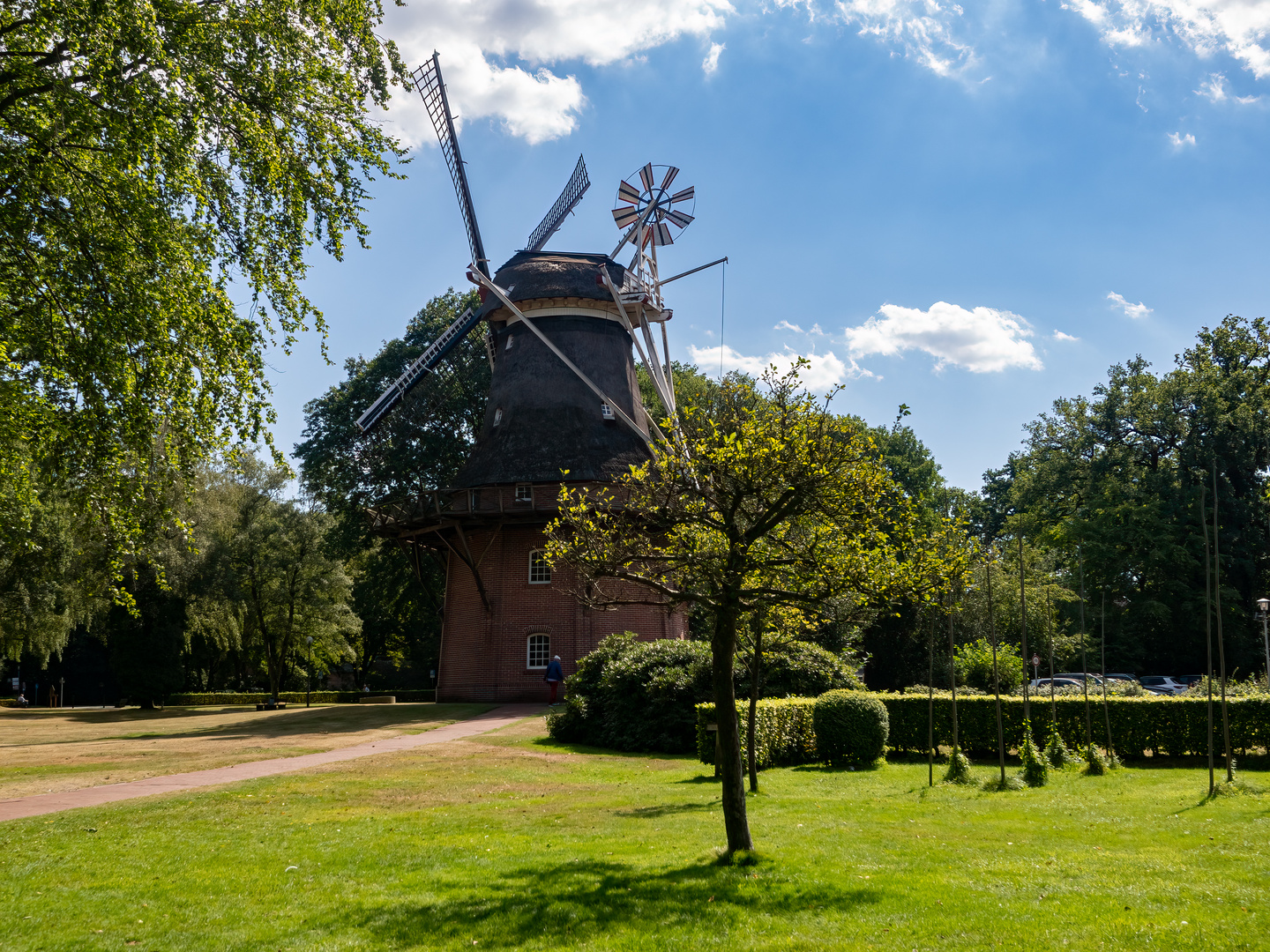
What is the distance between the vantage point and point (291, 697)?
43.8 meters

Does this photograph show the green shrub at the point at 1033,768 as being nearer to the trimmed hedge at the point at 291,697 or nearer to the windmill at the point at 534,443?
the windmill at the point at 534,443

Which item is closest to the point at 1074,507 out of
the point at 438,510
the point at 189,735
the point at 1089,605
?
the point at 1089,605

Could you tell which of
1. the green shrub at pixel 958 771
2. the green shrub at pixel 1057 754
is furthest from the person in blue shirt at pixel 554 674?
the green shrub at pixel 958 771

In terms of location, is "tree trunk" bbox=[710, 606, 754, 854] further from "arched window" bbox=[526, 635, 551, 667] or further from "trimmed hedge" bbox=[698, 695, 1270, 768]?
"arched window" bbox=[526, 635, 551, 667]

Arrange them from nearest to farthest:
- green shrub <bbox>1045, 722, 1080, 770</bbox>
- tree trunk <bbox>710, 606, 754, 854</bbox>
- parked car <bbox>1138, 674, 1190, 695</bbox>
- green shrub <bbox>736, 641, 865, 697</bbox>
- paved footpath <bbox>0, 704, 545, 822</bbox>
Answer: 1. tree trunk <bbox>710, 606, 754, 854</bbox>
2. paved footpath <bbox>0, 704, 545, 822</bbox>
3. green shrub <bbox>1045, 722, 1080, 770</bbox>
4. green shrub <bbox>736, 641, 865, 697</bbox>
5. parked car <bbox>1138, 674, 1190, 695</bbox>

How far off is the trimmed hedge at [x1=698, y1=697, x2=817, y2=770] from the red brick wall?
38.0 feet

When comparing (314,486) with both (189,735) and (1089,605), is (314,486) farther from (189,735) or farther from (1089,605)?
(1089,605)

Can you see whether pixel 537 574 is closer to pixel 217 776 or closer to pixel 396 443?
pixel 396 443

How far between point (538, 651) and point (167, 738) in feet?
38.3

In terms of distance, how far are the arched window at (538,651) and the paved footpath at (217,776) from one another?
677cm

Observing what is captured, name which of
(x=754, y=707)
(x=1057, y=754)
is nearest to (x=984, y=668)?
(x=1057, y=754)

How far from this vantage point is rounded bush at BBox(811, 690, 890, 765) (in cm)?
1714

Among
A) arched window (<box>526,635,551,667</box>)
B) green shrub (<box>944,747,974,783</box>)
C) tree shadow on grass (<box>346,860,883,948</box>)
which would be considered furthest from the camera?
arched window (<box>526,635,551,667</box>)

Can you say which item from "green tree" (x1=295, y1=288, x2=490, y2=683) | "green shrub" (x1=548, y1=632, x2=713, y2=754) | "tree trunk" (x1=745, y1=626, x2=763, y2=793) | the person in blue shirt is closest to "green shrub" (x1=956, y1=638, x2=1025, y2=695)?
the person in blue shirt
